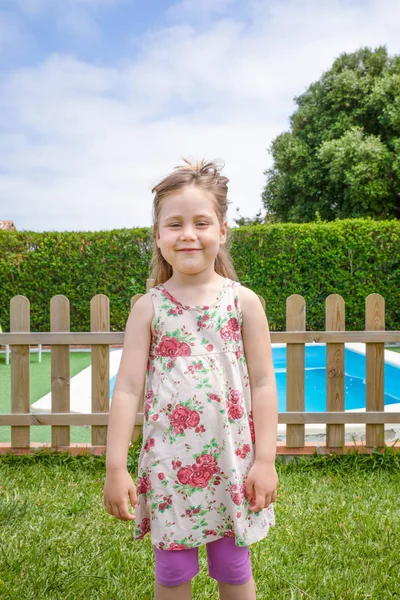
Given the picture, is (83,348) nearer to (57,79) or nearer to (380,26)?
(57,79)

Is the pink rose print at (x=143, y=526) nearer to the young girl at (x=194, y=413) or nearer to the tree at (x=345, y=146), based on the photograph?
the young girl at (x=194, y=413)

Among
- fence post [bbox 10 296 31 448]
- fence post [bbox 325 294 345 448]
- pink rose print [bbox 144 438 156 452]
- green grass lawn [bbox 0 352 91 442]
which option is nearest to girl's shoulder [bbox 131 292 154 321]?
pink rose print [bbox 144 438 156 452]

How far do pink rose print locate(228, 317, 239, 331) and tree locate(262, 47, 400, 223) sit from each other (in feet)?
62.0

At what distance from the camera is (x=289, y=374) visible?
3.96m

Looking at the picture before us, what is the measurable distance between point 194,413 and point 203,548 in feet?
4.50

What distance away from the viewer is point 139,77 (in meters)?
13.1

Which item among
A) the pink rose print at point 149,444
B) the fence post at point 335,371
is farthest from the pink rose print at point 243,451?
the fence post at point 335,371

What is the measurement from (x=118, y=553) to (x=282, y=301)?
362 inches

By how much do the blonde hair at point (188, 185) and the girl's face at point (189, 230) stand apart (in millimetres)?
32

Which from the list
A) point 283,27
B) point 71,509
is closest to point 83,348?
point 71,509

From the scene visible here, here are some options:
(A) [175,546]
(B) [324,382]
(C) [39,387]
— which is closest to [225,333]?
(A) [175,546]

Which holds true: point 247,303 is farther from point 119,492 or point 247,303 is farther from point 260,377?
point 119,492

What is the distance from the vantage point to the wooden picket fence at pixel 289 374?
3906mm

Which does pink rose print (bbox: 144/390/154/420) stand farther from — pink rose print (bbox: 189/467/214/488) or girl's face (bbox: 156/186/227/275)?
girl's face (bbox: 156/186/227/275)
